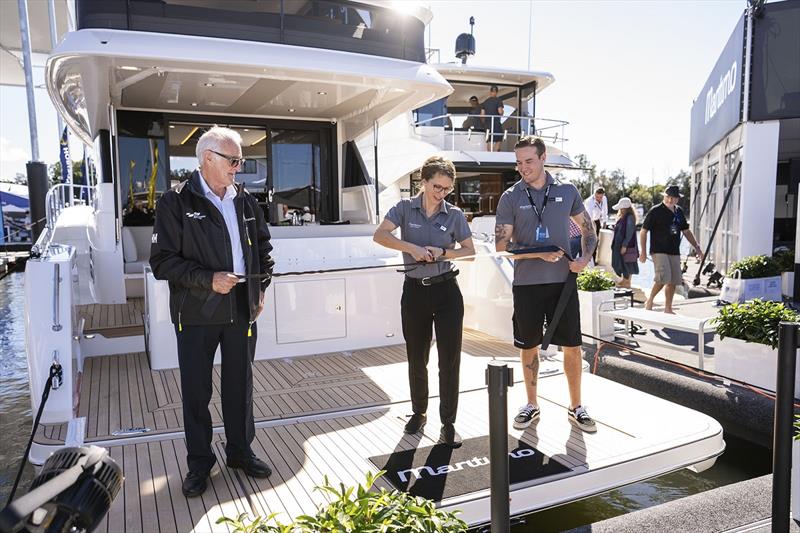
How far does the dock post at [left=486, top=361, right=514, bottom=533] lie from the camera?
174 centimetres

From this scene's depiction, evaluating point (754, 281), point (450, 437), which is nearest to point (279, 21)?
point (450, 437)

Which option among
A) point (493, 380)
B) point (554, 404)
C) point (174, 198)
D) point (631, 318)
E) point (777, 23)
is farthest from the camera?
point (777, 23)

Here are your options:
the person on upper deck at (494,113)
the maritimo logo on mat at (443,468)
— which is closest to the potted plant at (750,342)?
the maritimo logo on mat at (443,468)

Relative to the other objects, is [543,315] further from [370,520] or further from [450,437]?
→ [370,520]

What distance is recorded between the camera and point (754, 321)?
4.32 meters

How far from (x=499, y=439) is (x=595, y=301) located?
456 cm

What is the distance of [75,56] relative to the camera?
4.02m

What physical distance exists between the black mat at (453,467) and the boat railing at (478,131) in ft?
37.2

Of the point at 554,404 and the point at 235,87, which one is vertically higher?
the point at 235,87

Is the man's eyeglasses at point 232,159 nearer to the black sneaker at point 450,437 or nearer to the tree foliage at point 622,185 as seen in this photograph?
the black sneaker at point 450,437

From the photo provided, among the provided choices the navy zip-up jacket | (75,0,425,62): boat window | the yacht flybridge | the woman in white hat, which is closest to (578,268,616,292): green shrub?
the yacht flybridge

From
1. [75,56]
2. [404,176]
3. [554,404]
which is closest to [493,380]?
[554,404]

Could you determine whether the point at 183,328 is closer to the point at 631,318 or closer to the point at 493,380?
the point at 493,380

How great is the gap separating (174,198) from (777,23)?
30.2ft
